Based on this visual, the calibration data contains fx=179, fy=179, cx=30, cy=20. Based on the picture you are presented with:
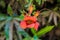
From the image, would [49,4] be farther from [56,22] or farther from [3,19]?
[3,19]

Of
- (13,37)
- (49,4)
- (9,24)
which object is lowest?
(13,37)

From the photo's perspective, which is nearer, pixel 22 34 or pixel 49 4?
pixel 22 34

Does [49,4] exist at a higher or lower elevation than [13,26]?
higher

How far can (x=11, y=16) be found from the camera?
148 cm

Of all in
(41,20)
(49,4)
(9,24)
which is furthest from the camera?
(49,4)

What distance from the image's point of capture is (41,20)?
1.60 metres

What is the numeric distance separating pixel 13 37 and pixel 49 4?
1.75 feet

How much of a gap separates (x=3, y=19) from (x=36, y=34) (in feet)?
1.01

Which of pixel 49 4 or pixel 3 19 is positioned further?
pixel 49 4

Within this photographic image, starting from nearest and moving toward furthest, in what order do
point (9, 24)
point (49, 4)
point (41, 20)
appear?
1. point (9, 24)
2. point (41, 20)
3. point (49, 4)

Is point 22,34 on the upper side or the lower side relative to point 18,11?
lower

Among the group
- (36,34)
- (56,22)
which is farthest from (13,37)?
(56,22)

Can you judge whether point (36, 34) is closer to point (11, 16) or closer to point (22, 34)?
point (22, 34)

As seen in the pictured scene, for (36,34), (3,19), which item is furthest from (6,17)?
(36,34)
